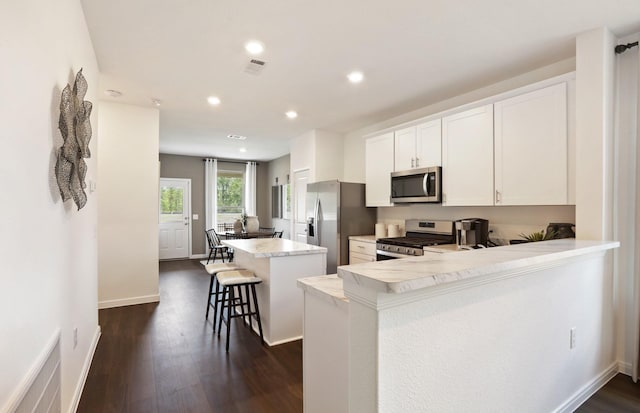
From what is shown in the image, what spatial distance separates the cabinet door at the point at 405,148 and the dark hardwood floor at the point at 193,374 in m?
2.43

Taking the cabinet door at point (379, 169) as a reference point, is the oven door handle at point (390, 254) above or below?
below

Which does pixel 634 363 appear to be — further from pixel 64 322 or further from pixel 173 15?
pixel 173 15

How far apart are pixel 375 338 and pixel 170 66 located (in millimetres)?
3076

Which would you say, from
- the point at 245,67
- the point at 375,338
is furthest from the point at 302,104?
the point at 375,338

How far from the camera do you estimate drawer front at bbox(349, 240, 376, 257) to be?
13.8 feet

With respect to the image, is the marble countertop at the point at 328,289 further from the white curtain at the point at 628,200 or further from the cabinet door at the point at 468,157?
the white curtain at the point at 628,200

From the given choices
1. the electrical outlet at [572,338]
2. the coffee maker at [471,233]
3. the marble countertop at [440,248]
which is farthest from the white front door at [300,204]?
the electrical outlet at [572,338]

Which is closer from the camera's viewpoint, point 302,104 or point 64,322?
point 64,322

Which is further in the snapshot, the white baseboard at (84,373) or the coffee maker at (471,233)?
the coffee maker at (471,233)

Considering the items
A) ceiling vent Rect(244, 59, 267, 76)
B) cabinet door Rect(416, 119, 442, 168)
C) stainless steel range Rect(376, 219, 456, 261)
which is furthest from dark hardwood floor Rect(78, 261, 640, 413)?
ceiling vent Rect(244, 59, 267, 76)

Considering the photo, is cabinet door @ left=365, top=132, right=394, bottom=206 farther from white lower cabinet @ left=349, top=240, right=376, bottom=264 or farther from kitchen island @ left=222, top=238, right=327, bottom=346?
kitchen island @ left=222, top=238, right=327, bottom=346

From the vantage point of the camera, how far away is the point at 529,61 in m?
2.87

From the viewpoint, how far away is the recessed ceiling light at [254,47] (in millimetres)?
2564

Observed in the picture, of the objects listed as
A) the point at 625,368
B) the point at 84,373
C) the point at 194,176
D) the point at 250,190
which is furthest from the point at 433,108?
the point at 194,176
